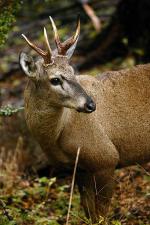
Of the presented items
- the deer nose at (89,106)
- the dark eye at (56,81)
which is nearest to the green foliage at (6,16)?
the dark eye at (56,81)

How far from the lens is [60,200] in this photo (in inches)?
335

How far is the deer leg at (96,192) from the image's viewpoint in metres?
7.04

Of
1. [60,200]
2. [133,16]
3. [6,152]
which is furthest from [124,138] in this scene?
[133,16]

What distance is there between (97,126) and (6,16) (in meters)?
1.71

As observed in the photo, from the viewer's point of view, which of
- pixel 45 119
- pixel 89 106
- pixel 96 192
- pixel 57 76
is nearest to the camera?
pixel 89 106

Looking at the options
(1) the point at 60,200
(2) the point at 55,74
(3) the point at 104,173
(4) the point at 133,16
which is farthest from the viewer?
(4) the point at 133,16

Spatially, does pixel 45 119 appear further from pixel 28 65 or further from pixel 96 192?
pixel 96 192

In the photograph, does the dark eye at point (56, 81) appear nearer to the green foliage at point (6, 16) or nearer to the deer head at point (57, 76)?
the deer head at point (57, 76)

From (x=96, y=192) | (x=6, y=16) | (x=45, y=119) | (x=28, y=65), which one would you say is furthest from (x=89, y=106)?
(x=6, y=16)

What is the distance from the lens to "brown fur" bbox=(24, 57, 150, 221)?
22.2 feet

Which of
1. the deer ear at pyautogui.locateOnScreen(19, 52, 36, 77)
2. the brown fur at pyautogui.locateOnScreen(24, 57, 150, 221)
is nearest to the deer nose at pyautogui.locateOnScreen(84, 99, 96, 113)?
the brown fur at pyautogui.locateOnScreen(24, 57, 150, 221)

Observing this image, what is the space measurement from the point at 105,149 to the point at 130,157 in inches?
19.6

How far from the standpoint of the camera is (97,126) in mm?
6988

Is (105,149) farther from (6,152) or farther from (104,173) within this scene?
(6,152)
